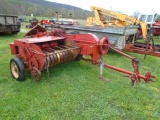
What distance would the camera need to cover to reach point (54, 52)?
387 cm

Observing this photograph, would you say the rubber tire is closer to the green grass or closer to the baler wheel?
the green grass

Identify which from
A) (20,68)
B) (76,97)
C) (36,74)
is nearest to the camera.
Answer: (76,97)

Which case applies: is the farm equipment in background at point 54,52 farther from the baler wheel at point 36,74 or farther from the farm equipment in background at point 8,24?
the farm equipment in background at point 8,24

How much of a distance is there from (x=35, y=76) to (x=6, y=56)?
281 centimetres

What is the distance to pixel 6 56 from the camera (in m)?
5.93

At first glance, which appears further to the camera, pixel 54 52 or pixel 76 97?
pixel 54 52

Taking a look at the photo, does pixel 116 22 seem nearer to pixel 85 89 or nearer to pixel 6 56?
pixel 6 56

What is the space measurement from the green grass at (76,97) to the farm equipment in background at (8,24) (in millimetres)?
5881

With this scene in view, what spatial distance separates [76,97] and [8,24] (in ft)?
26.9

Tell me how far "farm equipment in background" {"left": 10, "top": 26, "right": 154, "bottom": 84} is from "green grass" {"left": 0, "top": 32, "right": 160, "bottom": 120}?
30 centimetres

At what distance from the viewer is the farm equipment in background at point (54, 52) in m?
3.60

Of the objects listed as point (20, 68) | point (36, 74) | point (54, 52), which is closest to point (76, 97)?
point (36, 74)

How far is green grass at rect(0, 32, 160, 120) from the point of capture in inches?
113

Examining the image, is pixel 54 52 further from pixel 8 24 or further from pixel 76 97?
pixel 8 24
